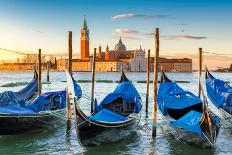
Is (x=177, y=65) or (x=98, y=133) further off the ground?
(x=98, y=133)

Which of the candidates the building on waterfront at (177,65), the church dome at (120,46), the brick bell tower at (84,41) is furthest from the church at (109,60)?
the building on waterfront at (177,65)

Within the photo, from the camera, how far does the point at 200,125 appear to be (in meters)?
8.58

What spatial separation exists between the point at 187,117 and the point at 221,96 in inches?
107

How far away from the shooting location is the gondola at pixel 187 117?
336 inches

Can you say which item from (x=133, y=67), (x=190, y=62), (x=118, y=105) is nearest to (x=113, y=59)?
(x=133, y=67)

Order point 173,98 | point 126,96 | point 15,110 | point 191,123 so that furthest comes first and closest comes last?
point 126,96, point 173,98, point 15,110, point 191,123

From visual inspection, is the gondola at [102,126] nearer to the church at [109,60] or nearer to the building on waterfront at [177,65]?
the church at [109,60]

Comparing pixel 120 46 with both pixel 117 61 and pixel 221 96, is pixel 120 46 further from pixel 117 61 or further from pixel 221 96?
pixel 221 96

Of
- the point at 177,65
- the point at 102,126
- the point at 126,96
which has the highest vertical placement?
the point at 126,96

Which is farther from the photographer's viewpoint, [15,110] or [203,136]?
[15,110]

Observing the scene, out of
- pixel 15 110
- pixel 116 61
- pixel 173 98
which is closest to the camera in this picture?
pixel 15 110

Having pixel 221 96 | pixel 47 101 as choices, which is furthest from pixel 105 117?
pixel 221 96

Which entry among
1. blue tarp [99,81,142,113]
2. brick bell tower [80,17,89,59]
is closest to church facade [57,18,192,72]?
brick bell tower [80,17,89,59]

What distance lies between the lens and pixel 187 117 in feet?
30.7
